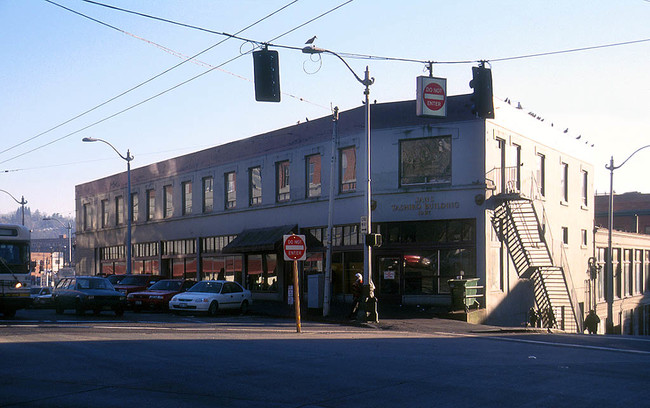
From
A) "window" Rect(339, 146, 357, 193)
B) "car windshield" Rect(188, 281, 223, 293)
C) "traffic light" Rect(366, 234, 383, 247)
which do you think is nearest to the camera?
"traffic light" Rect(366, 234, 383, 247)

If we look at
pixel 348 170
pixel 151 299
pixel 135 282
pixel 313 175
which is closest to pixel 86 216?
pixel 135 282

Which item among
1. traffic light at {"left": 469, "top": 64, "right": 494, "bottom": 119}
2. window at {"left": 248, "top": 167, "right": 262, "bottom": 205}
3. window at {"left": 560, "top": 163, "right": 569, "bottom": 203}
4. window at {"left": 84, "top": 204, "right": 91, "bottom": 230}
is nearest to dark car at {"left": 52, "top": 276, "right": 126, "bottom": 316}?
window at {"left": 248, "top": 167, "right": 262, "bottom": 205}

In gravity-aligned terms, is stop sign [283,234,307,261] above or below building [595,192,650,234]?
below

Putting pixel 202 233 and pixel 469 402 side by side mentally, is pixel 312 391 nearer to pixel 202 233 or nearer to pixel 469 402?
pixel 469 402

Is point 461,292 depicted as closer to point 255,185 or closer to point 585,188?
point 255,185

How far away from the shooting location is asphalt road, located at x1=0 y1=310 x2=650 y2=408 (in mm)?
8656

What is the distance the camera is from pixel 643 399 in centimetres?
869

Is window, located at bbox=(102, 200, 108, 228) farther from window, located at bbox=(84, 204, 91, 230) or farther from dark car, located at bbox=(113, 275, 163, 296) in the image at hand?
dark car, located at bbox=(113, 275, 163, 296)

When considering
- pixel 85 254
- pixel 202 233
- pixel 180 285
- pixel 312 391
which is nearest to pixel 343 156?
pixel 180 285

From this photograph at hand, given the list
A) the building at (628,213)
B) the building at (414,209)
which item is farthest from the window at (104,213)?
the building at (628,213)

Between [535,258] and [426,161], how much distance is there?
6.67 meters

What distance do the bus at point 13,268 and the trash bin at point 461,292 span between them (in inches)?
570

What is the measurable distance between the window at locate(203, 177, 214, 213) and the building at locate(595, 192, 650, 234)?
31.3m

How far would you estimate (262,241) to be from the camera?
33031 mm
